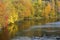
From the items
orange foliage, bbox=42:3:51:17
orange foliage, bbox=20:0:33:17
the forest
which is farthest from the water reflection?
orange foliage, bbox=42:3:51:17

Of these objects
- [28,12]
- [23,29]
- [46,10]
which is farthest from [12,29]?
[46,10]

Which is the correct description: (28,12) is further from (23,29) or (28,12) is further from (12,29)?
(12,29)

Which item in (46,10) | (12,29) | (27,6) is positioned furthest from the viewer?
(46,10)

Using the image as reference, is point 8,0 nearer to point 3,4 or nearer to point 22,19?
point 3,4

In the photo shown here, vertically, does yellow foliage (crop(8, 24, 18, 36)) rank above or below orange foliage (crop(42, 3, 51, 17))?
below

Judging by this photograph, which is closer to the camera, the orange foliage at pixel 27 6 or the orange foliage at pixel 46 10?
the orange foliage at pixel 27 6

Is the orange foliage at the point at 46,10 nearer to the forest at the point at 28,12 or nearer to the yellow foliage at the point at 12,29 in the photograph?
the forest at the point at 28,12

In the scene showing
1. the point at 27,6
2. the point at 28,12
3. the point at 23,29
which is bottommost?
the point at 23,29

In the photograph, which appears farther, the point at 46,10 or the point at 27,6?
the point at 46,10

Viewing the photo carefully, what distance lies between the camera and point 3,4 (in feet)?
13.6

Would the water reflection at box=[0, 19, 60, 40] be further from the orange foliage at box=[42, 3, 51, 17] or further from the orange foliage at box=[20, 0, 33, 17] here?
the orange foliage at box=[42, 3, 51, 17]

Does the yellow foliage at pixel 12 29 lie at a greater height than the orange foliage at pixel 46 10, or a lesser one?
lesser

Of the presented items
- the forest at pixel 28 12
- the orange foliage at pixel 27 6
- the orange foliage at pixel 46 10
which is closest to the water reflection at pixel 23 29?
the forest at pixel 28 12

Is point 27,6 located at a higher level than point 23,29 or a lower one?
higher
